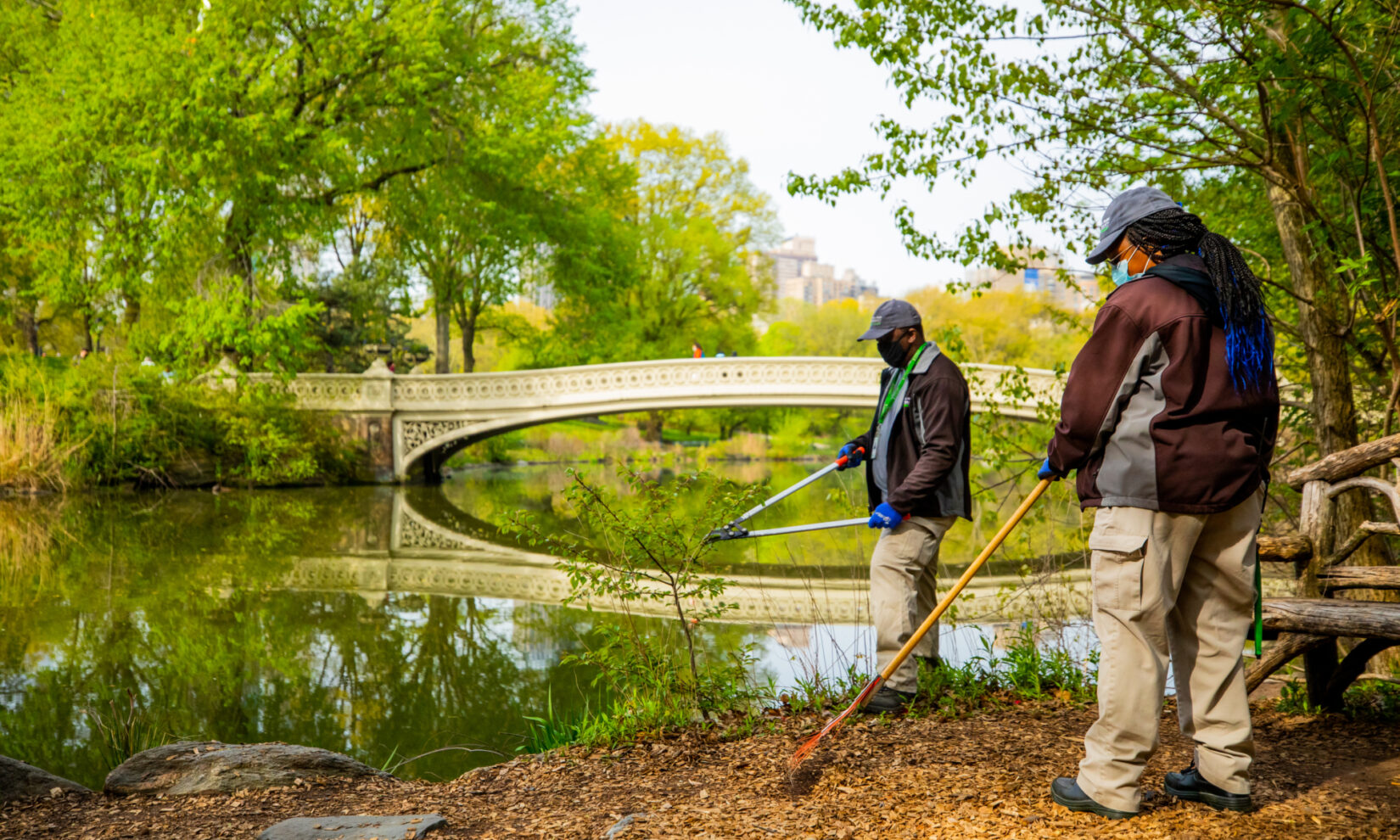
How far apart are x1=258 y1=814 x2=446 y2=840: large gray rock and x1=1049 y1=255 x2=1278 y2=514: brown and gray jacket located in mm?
1882

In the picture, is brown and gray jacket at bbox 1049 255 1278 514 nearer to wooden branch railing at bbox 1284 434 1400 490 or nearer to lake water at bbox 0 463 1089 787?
wooden branch railing at bbox 1284 434 1400 490

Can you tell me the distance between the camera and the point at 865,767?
2889 mm

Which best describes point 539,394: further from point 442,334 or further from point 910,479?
point 910,479

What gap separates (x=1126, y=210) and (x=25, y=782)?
365 centimetres

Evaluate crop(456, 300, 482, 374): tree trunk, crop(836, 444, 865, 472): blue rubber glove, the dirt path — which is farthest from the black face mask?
crop(456, 300, 482, 374): tree trunk

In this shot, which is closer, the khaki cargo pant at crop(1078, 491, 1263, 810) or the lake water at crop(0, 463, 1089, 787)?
the khaki cargo pant at crop(1078, 491, 1263, 810)

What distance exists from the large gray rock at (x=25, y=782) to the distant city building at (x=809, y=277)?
133001 millimetres

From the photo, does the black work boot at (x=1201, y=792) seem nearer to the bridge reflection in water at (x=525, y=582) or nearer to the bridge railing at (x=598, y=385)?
the bridge reflection in water at (x=525, y=582)

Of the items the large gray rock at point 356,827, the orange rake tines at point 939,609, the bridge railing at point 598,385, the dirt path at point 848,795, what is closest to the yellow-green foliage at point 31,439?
the bridge railing at point 598,385

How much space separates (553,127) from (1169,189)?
14.8 m

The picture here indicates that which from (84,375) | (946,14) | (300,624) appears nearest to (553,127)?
(84,375)

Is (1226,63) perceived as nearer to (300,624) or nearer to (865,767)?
(865,767)

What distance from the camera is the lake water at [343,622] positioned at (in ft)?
15.6

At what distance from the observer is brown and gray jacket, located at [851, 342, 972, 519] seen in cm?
340
